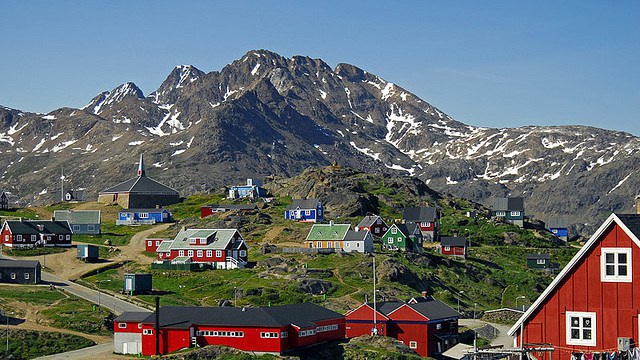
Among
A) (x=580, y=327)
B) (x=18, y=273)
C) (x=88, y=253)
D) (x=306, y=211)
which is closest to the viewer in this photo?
(x=580, y=327)

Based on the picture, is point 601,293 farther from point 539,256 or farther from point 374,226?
point 539,256

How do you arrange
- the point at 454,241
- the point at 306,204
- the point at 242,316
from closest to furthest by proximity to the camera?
the point at 242,316
the point at 454,241
the point at 306,204

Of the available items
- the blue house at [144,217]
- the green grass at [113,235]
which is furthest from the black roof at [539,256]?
the blue house at [144,217]

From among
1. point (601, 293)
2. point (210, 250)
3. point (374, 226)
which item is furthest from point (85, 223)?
point (601, 293)

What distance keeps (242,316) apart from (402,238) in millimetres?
71654

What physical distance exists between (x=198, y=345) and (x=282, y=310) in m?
8.32

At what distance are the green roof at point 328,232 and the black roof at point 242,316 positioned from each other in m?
61.9

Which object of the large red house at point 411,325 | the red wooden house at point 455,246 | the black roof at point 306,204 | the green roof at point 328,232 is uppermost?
the black roof at point 306,204

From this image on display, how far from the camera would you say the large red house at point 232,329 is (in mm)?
82062

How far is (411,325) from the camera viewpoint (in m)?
89.2

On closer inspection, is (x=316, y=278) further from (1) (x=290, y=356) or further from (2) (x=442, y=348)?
(1) (x=290, y=356)

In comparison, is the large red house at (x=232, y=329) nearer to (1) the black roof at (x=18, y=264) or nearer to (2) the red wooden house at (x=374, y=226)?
(1) the black roof at (x=18, y=264)

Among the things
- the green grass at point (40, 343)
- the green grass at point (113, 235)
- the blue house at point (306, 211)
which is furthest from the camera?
the blue house at point (306, 211)

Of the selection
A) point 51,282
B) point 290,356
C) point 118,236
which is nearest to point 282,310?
point 290,356
